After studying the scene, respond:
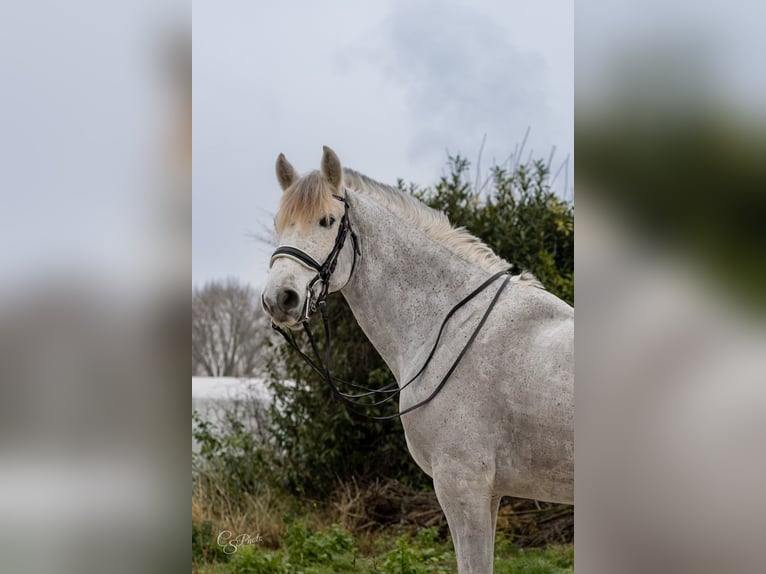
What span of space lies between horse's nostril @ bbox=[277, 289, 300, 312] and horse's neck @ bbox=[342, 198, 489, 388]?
255 mm

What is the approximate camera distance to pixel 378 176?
4199 millimetres

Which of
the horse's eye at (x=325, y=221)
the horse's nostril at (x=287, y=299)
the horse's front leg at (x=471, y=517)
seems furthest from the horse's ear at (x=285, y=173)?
the horse's front leg at (x=471, y=517)

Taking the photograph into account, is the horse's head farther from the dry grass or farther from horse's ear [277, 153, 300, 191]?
the dry grass

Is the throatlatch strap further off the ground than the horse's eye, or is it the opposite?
the horse's eye

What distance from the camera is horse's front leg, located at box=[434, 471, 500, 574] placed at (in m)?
2.13

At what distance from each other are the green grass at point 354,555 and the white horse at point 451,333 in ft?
4.53

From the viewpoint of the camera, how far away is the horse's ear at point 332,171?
2.34 m
